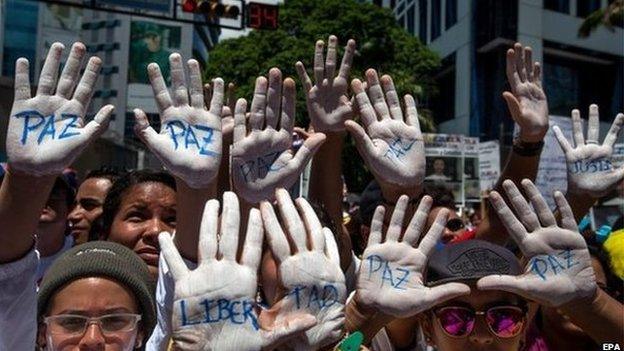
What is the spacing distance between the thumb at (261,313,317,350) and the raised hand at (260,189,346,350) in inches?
1.4

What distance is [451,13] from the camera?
32.2 metres

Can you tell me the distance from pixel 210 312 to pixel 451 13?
3188 centimetres

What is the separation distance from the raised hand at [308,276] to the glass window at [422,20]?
112ft

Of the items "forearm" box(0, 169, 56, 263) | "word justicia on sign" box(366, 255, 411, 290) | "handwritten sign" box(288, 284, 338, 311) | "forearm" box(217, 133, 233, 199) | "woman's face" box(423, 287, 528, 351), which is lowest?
"woman's face" box(423, 287, 528, 351)

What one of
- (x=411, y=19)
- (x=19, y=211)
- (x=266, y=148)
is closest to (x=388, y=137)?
(x=266, y=148)

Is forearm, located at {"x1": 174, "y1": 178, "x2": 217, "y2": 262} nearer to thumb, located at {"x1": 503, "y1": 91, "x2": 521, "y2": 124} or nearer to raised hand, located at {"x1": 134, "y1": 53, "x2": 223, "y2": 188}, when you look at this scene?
raised hand, located at {"x1": 134, "y1": 53, "x2": 223, "y2": 188}

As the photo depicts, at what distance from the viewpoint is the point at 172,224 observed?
2805mm

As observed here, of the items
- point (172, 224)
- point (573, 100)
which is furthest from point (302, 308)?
point (573, 100)

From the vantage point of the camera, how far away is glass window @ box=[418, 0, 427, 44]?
3519 cm

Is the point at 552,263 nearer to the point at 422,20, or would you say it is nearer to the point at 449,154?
the point at 449,154

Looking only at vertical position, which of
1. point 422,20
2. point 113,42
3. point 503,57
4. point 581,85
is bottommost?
point 581,85

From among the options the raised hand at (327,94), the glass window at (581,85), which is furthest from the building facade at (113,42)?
the raised hand at (327,94)

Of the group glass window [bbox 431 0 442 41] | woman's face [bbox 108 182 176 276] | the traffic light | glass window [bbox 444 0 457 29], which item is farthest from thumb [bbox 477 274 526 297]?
glass window [bbox 431 0 442 41]

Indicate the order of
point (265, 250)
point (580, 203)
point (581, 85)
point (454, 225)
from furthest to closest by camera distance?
point (581, 85), point (454, 225), point (580, 203), point (265, 250)
